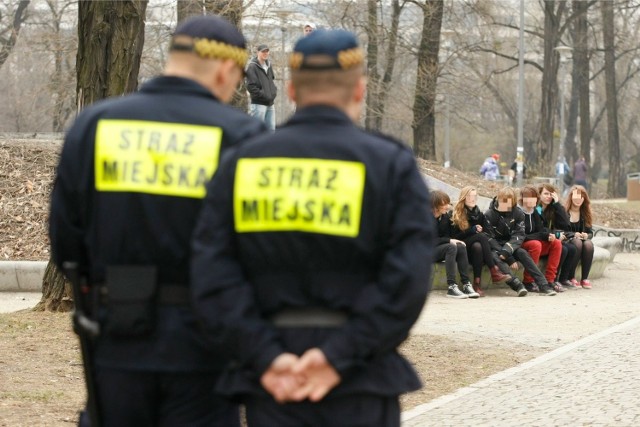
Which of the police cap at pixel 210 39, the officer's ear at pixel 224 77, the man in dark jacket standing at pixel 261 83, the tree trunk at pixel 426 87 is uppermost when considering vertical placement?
the tree trunk at pixel 426 87

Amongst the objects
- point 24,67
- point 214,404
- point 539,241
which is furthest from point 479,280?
point 24,67

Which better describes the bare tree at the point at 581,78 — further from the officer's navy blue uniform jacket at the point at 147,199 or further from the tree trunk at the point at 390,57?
the officer's navy blue uniform jacket at the point at 147,199

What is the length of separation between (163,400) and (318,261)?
0.77 m

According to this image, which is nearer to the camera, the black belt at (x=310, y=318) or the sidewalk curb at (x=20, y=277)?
the black belt at (x=310, y=318)

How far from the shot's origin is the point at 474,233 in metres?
15.9

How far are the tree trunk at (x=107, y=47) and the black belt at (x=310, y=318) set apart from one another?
7820 mm

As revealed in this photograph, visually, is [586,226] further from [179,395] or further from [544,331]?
[179,395]

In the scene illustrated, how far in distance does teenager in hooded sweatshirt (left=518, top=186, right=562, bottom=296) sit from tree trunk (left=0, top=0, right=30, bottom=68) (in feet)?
94.6

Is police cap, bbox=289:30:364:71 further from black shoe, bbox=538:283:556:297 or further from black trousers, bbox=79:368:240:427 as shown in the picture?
black shoe, bbox=538:283:556:297

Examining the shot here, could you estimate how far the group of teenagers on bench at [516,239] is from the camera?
15742 mm

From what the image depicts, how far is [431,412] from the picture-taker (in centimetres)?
778

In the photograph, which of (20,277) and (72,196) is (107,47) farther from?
(72,196)

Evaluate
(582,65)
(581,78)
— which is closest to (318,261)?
(582,65)

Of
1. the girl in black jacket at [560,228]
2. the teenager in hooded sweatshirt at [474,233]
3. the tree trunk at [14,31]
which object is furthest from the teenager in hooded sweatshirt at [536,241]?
the tree trunk at [14,31]
